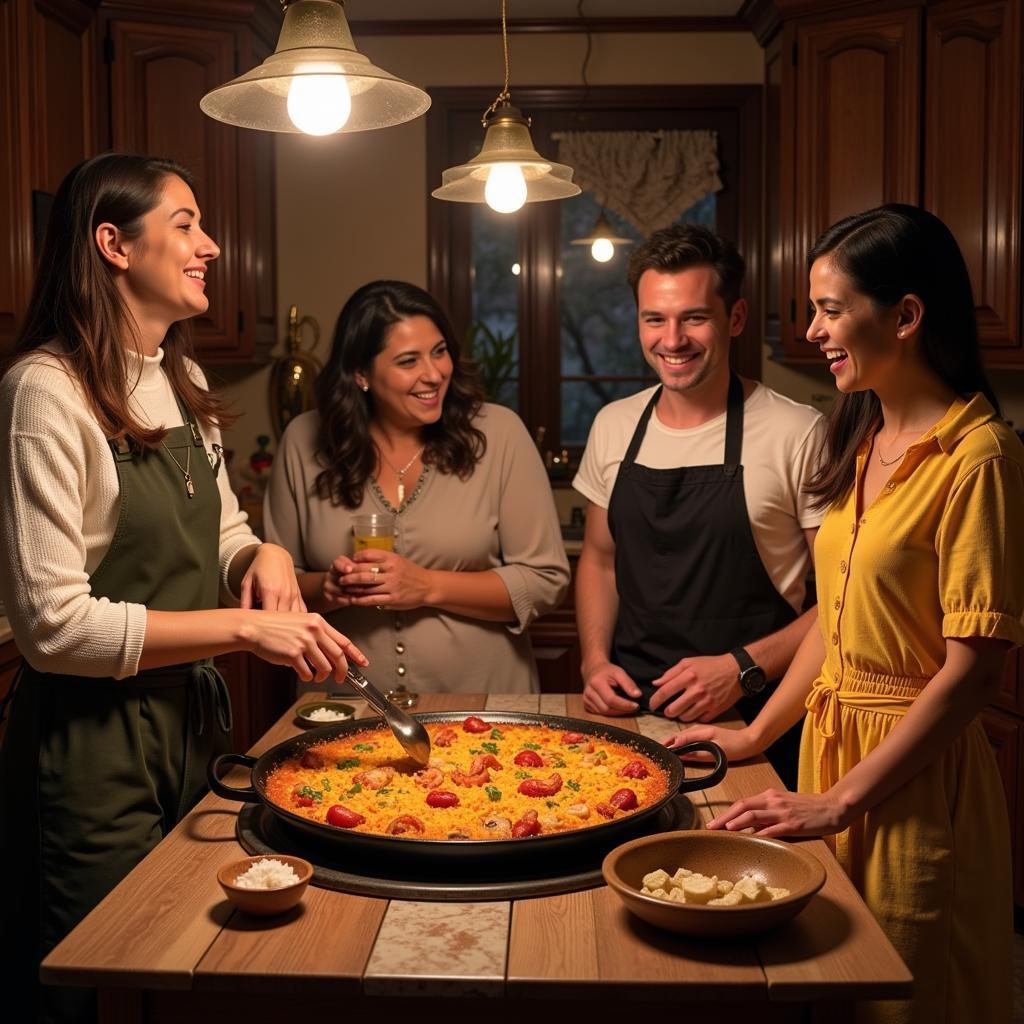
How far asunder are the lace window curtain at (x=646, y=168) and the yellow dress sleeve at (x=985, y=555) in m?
3.46

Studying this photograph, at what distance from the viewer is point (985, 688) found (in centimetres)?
171

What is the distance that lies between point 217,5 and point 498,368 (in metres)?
1.68

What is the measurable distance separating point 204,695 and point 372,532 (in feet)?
1.76

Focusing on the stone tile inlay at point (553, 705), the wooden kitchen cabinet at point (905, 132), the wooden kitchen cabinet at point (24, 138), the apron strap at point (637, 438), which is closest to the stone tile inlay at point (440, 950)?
the stone tile inlay at point (553, 705)

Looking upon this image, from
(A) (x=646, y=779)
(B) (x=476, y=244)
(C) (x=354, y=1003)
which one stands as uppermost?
(B) (x=476, y=244)

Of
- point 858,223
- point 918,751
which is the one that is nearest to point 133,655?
point 918,751

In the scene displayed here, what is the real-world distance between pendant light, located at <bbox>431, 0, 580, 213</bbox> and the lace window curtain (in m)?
2.82

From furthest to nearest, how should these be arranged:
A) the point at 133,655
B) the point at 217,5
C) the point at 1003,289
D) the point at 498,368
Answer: the point at 498,368 < the point at 217,5 < the point at 1003,289 < the point at 133,655

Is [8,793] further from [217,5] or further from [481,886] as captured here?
[217,5]

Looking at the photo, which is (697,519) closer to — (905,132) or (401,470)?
(401,470)

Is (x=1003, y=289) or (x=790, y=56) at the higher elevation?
(x=790, y=56)

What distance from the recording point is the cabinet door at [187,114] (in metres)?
4.25

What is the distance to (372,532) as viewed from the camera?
2488 mm

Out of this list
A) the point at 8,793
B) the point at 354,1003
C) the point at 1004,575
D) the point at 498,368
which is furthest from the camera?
the point at 498,368
